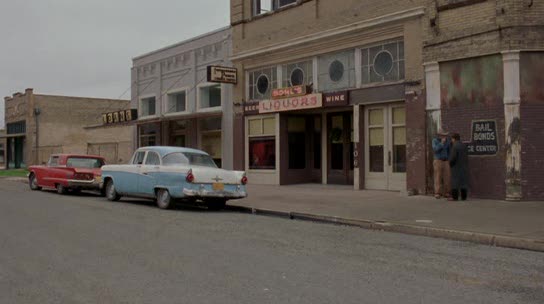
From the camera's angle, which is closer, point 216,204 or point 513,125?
point 513,125

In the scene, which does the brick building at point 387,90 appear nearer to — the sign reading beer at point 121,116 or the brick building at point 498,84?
the brick building at point 498,84

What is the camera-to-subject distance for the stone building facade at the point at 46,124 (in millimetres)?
44469

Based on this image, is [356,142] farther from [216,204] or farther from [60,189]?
[60,189]

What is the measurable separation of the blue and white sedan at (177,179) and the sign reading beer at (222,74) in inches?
276

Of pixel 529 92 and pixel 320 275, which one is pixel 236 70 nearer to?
pixel 529 92

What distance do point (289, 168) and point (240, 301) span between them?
15764 mm

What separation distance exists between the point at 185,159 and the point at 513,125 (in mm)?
8114

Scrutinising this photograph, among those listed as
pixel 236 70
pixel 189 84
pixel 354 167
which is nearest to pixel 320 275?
pixel 354 167

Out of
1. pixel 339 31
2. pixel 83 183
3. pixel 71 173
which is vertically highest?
pixel 339 31

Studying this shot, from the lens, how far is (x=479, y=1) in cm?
1449

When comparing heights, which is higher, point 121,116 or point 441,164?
point 121,116

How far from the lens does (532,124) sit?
13766 mm

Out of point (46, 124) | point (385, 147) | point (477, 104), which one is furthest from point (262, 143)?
point (46, 124)

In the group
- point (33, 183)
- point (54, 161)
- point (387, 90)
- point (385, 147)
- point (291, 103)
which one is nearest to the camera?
point (387, 90)
